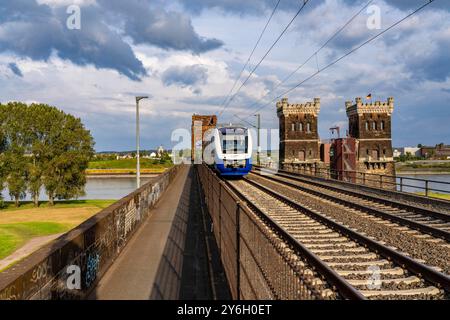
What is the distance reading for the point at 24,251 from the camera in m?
28.1

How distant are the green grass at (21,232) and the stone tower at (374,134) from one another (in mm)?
56110

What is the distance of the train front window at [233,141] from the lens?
27422mm

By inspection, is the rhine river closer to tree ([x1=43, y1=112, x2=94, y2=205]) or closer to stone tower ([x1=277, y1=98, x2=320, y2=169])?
tree ([x1=43, y1=112, x2=94, y2=205])

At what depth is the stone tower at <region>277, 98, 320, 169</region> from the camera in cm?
7825

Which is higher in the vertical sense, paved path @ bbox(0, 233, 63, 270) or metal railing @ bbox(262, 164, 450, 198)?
metal railing @ bbox(262, 164, 450, 198)

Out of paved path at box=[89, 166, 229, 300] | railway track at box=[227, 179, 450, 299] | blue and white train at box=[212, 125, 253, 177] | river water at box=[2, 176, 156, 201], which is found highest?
blue and white train at box=[212, 125, 253, 177]

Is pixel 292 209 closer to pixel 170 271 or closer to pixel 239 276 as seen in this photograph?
pixel 170 271

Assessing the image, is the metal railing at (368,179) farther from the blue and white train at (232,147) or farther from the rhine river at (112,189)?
the rhine river at (112,189)

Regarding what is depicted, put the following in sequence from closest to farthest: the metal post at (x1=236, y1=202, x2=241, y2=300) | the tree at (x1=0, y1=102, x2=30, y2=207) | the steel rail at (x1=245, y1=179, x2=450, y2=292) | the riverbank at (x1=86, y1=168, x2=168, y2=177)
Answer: the metal post at (x1=236, y1=202, x2=241, y2=300) < the steel rail at (x1=245, y1=179, x2=450, y2=292) < the tree at (x1=0, y1=102, x2=30, y2=207) < the riverbank at (x1=86, y1=168, x2=168, y2=177)

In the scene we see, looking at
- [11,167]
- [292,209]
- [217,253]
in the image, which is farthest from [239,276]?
[11,167]

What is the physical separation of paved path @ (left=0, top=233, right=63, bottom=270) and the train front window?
1477cm

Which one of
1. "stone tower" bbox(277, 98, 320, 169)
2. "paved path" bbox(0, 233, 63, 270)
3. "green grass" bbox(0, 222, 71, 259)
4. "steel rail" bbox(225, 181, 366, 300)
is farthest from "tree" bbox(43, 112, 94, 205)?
"steel rail" bbox(225, 181, 366, 300)

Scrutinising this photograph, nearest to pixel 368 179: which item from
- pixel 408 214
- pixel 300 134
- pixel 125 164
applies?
pixel 408 214
